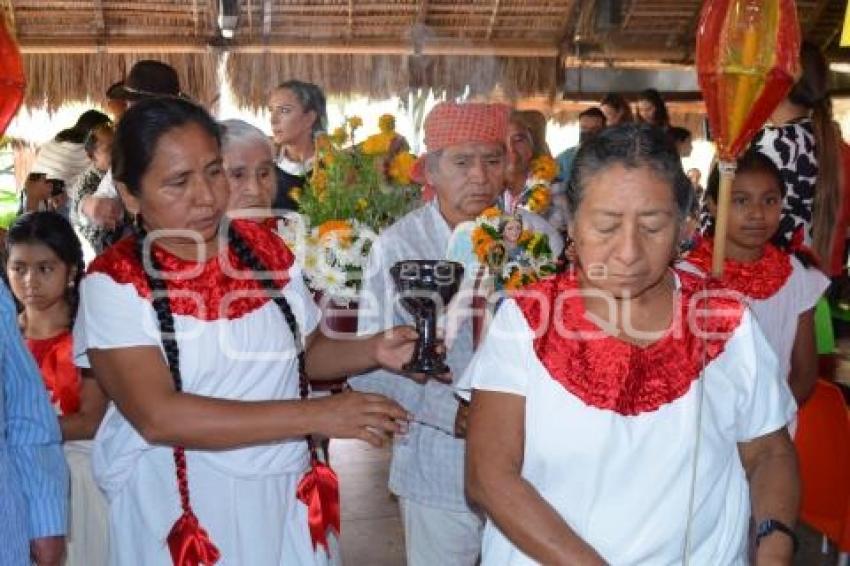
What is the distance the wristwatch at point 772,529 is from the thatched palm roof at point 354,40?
7244 millimetres

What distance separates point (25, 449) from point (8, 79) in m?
0.76

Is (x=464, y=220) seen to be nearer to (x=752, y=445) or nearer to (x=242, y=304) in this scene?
(x=242, y=304)

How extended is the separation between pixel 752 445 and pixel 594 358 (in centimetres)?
38

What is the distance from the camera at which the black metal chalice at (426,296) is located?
99.7 inches

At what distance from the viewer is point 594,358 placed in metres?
1.94

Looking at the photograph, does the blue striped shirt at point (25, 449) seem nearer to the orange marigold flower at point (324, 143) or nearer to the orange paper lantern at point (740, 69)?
the orange marigold flower at point (324, 143)

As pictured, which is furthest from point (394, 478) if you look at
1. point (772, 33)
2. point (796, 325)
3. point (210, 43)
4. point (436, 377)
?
point (210, 43)

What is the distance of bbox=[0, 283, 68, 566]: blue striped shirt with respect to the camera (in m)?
2.11

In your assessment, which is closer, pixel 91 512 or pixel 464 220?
pixel 464 220

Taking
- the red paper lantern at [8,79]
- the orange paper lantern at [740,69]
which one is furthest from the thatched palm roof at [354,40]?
the red paper lantern at [8,79]

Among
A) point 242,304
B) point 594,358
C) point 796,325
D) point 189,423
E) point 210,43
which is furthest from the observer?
point 210,43

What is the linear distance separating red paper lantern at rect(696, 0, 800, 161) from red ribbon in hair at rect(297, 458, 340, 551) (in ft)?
4.14

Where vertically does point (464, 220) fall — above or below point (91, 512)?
above

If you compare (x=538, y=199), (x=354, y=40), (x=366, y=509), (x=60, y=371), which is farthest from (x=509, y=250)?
(x=354, y=40)
